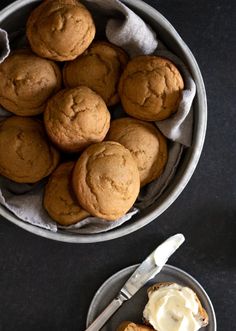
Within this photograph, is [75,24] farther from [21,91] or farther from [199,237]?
[199,237]

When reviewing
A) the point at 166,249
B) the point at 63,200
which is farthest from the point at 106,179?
the point at 166,249

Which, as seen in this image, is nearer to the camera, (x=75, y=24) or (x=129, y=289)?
(x=75, y=24)

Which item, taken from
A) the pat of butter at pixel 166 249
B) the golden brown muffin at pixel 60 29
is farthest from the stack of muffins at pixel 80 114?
the pat of butter at pixel 166 249

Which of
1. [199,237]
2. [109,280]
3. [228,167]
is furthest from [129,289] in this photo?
[228,167]

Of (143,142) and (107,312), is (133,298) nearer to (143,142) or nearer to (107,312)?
(107,312)

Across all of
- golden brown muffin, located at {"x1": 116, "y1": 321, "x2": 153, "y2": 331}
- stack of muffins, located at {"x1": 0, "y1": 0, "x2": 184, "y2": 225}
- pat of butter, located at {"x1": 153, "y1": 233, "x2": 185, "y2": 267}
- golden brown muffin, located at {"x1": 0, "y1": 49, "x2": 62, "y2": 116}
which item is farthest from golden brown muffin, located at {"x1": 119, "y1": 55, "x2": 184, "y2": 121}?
golden brown muffin, located at {"x1": 116, "y1": 321, "x2": 153, "y2": 331}

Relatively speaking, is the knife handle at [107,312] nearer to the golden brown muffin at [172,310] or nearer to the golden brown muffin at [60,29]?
the golden brown muffin at [172,310]
